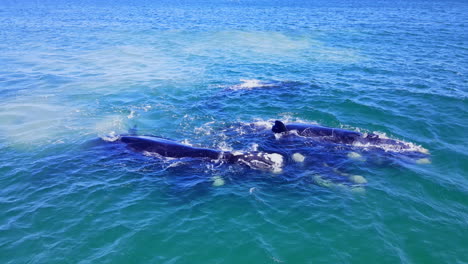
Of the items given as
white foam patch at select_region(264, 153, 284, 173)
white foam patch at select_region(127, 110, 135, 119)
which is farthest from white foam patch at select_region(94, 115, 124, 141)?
white foam patch at select_region(264, 153, 284, 173)

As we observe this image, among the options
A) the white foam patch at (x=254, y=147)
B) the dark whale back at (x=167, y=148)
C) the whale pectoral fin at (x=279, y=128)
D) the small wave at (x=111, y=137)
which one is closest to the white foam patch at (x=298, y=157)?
the white foam patch at (x=254, y=147)

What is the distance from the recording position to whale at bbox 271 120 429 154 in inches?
777

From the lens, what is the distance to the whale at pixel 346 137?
1973 cm

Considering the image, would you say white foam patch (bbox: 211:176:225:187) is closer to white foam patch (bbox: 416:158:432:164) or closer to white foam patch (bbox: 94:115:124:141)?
white foam patch (bbox: 94:115:124:141)

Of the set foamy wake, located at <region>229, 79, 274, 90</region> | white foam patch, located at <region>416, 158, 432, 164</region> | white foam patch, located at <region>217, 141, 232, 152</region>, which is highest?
foamy wake, located at <region>229, 79, 274, 90</region>

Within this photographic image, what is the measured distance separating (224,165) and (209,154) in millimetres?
1209

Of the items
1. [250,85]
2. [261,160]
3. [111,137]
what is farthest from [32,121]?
[250,85]

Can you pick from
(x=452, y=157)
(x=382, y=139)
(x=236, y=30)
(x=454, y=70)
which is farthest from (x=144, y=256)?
(x=236, y=30)

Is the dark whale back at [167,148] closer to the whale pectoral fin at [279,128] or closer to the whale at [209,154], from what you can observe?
the whale at [209,154]

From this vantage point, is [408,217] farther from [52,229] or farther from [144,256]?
[52,229]

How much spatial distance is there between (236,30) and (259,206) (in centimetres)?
5625

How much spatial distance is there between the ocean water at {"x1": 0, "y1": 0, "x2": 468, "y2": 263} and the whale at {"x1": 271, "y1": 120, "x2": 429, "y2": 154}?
2.64 ft

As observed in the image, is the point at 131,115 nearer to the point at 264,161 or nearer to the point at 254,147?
the point at 254,147

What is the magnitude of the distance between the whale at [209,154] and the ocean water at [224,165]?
0.59 meters
